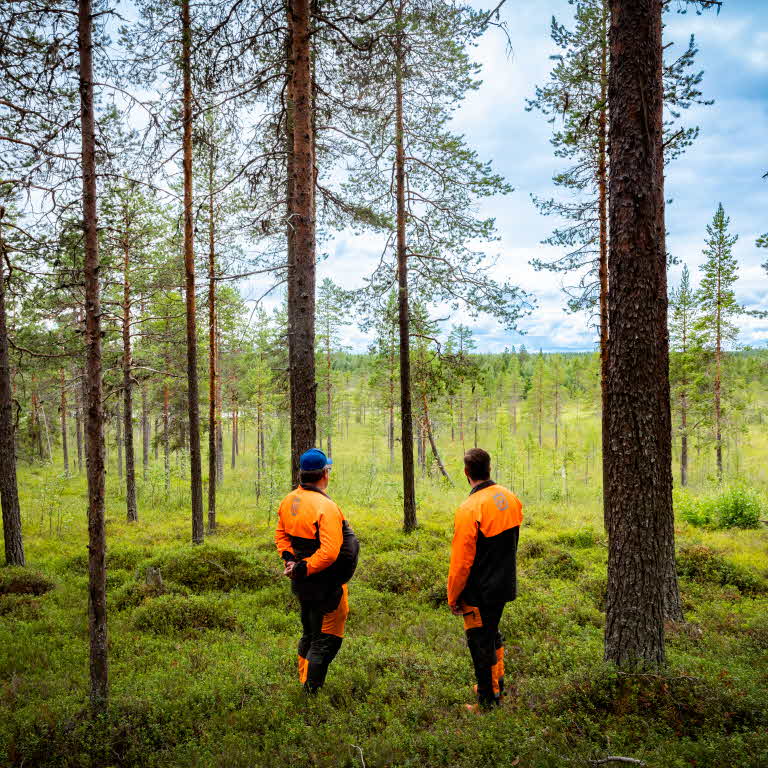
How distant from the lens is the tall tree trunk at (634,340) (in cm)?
417

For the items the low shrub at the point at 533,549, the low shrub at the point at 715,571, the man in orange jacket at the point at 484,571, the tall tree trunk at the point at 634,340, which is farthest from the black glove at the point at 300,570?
the low shrub at the point at 715,571

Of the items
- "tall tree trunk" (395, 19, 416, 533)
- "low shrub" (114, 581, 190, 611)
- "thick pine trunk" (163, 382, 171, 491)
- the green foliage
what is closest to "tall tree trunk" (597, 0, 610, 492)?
"tall tree trunk" (395, 19, 416, 533)

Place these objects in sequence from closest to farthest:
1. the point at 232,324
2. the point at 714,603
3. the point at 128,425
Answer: the point at 714,603 < the point at 128,425 < the point at 232,324

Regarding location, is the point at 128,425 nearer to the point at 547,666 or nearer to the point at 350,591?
the point at 350,591

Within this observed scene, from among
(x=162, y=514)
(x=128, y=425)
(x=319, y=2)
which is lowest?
(x=162, y=514)

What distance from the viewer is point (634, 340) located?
423cm

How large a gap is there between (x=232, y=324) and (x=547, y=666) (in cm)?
2171

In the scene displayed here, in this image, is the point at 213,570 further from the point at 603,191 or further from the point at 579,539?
the point at 603,191

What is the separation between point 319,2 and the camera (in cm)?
681

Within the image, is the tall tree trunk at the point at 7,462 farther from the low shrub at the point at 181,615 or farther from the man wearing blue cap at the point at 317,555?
the man wearing blue cap at the point at 317,555

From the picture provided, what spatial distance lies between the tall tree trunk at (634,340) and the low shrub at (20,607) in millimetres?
9044

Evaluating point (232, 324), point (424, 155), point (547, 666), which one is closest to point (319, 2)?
point (424, 155)

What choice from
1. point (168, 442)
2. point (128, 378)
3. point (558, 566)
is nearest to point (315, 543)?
point (558, 566)

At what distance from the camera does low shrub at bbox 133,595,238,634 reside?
7.33 metres
